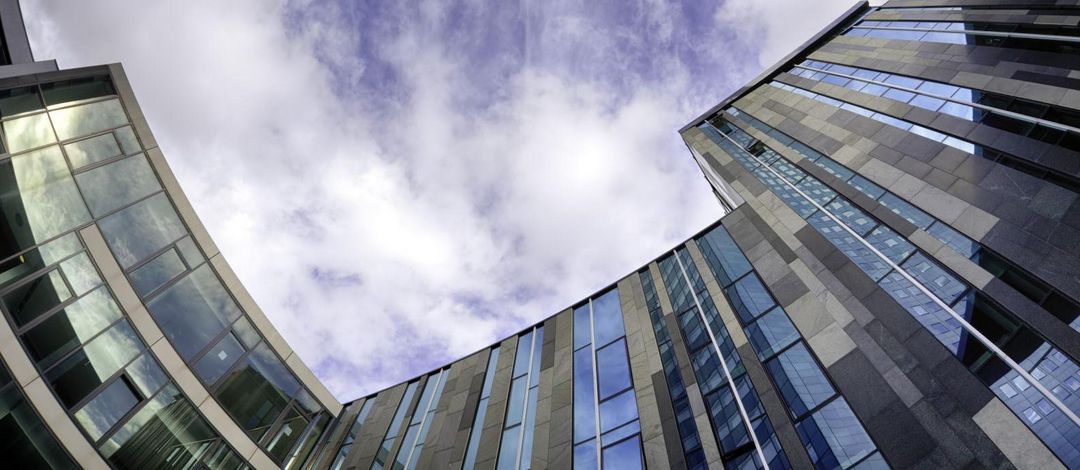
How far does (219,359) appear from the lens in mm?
17969

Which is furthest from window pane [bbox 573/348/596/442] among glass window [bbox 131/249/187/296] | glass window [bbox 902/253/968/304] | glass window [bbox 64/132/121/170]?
glass window [bbox 64/132/121/170]

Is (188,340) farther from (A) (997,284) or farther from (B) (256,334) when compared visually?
(A) (997,284)

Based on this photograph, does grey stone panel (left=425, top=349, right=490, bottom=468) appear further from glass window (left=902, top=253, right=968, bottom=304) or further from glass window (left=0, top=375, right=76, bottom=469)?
glass window (left=902, top=253, right=968, bottom=304)

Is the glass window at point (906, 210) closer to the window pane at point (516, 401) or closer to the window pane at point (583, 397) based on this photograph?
the window pane at point (583, 397)

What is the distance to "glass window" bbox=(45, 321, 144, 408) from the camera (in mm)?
13398

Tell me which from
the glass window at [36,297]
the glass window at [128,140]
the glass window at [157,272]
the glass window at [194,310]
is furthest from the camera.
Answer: the glass window at [128,140]

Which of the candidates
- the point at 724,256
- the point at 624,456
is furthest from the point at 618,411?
the point at 724,256

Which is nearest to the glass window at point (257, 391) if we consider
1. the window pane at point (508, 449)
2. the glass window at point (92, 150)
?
the glass window at point (92, 150)

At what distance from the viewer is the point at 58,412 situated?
13031mm

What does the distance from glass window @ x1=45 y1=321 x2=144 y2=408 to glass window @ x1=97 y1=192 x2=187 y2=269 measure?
2455 mm

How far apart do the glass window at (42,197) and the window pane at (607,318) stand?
717 inches

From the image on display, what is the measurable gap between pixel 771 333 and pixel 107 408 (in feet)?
64.0

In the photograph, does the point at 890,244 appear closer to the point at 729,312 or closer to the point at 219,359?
the point at 729,312

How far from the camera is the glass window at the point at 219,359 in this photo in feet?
56.4
